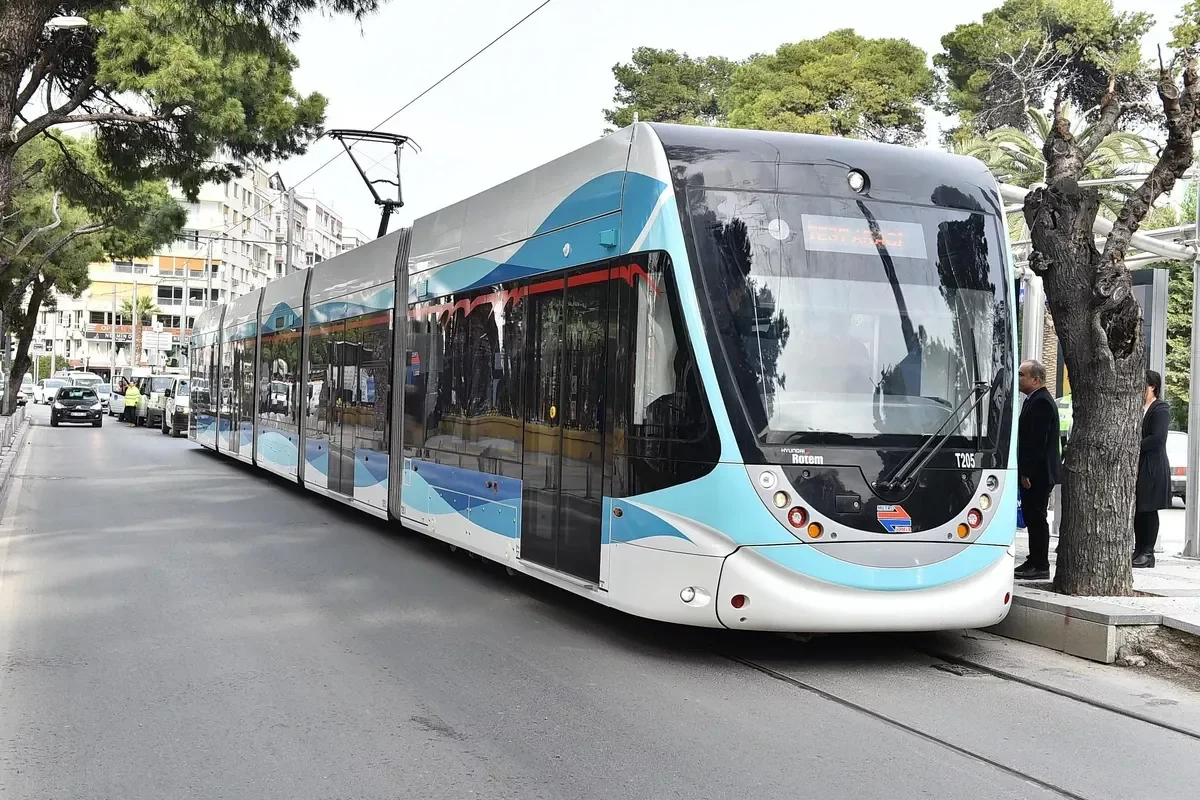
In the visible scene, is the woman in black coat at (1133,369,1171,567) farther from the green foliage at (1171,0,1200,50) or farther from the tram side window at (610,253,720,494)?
the green foliage at (1171,0,1200,50)

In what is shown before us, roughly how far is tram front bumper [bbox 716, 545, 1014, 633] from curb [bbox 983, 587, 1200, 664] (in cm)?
120

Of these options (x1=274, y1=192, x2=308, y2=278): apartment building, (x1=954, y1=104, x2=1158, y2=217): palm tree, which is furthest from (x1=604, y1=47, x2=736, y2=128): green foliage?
(x1=274, y1=192, x2=308, y2=278): apartment building

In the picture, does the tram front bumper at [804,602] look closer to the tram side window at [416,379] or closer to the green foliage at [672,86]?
the tram side window at [416,379]

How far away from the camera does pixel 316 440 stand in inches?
648

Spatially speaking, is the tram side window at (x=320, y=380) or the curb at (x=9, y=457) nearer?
the tram side window at (x=320, y=380)

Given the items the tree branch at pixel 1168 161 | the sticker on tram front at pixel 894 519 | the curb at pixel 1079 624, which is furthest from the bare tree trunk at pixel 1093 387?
the sticker on tram front at pixel 894 519

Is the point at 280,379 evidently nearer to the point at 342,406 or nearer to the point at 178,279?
the point at 342,406

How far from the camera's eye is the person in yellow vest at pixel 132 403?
48.7m

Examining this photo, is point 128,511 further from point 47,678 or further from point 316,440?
point 47,678

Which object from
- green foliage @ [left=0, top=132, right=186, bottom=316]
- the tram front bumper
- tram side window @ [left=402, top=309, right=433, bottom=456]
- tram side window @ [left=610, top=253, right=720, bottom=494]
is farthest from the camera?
green foliage @ [left=0, top=132, right=186, bottom=316]

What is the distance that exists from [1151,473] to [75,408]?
40.5 metres

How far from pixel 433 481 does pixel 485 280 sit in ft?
6.88

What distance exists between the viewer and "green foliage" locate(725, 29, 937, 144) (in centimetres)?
3853

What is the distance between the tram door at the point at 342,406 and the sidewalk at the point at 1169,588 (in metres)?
7.37
